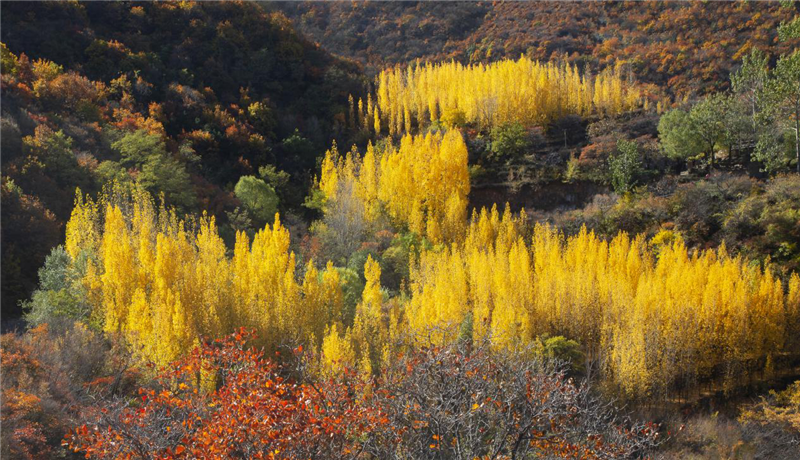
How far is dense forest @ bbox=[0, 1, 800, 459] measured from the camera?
14.4 meters

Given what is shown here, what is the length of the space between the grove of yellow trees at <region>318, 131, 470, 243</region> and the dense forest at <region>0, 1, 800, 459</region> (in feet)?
0.66

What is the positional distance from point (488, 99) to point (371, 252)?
21394mm

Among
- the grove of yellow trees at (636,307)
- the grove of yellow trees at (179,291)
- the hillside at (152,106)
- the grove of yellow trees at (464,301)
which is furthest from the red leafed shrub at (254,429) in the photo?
the hillside at (152,106)

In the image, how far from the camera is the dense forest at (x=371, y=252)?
14.4 m

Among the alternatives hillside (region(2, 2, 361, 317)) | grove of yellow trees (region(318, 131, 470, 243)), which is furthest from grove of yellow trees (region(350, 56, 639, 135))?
grove of yellow trees (region(318, 131, 470, 243))

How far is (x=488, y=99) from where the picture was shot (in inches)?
2167

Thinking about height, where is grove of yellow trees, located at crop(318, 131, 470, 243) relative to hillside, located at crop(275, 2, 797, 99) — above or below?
below

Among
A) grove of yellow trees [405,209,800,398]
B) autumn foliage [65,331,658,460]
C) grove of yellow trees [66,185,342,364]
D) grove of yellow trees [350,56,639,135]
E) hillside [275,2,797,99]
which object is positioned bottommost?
→ grove of yellow trees [405,209,800,398]

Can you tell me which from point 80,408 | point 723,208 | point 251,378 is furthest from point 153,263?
point 723,208

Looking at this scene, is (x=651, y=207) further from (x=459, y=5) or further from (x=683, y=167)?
(x=459, y=5)

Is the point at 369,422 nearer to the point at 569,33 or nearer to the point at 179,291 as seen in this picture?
the point at 179,291

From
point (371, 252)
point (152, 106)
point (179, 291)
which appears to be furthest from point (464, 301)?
point (152, 106)

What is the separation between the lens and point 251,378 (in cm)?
1303

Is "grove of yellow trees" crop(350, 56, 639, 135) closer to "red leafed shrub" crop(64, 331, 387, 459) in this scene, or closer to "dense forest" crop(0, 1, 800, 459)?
"dense forest" crop(0, 1, 800, 459)
